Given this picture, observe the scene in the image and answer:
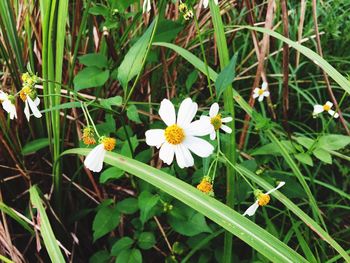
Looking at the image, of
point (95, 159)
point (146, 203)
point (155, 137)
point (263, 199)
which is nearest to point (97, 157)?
point (95, 159)

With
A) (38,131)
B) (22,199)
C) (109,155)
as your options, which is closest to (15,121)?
(38,131)

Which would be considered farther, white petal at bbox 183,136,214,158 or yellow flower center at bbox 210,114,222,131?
yellow flower center at bbox 210,114,222,131

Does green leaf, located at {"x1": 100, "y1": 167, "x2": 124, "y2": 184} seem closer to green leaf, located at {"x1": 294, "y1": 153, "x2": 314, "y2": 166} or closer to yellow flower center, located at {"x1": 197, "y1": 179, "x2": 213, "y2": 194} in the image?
yellow flower center, located at {"x1": 197, "y1": 179, "x2": 213, "y2": 194}

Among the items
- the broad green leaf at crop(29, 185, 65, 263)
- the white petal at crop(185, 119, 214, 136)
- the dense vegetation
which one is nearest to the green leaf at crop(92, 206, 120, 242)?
the dense vegetation

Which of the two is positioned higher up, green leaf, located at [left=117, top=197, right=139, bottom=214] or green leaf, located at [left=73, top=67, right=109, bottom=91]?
green leaf, located at [left=73, top=67, right=109, bottom=91]

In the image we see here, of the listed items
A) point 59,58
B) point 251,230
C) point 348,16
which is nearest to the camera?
point 251,230

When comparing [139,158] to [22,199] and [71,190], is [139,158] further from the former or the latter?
[22,199]

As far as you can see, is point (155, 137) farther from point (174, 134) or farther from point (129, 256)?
point (129, 256)
